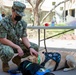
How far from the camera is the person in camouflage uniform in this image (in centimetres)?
246

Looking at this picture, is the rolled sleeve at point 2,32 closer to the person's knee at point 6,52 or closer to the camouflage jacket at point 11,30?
the camouflage jacket at point 11,30

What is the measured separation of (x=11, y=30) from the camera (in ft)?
8.42

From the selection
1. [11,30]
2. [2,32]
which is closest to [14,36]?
[11,30]

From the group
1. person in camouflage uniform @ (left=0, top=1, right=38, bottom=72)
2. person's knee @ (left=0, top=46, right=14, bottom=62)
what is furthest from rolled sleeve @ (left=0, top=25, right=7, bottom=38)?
person's knee @ (left=0, top=46, right=14, bottom=62)

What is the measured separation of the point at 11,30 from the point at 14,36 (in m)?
0.09

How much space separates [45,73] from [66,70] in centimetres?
90

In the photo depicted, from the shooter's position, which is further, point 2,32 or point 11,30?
point 11,30

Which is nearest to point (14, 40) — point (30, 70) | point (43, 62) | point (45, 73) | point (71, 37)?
point (43, 62)

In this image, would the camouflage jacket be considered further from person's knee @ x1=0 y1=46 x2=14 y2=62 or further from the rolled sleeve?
person's knee @ x1=0 y1=46 x2=14 y2=62

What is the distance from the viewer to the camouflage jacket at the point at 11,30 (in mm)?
2479

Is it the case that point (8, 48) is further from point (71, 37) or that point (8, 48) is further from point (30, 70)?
point (71, 37)

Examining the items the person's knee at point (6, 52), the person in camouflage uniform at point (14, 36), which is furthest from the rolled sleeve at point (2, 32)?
the person's knee at point (6, 52)

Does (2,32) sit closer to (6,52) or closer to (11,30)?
(11,30)

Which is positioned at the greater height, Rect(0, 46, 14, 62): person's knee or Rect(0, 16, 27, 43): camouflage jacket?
Rect(0, 16, 27, 43): camouflage jacket
